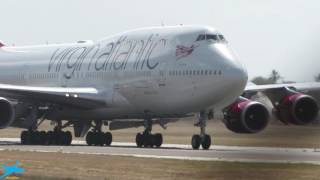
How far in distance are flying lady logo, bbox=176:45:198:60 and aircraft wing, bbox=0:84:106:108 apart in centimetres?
598

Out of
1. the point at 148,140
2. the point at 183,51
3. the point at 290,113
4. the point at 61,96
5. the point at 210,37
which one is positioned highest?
the point at 210,37

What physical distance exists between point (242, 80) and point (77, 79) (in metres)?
11.9

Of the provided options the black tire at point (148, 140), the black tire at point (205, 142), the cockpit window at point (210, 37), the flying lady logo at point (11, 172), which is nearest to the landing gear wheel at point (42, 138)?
the black tire at point (148, 140)

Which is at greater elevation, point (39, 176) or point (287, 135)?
point (287, 135)

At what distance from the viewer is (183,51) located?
117 ft

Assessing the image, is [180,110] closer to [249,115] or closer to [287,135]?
[249,115]

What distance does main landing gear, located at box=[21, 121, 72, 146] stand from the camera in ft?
135

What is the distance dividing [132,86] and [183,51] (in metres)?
4.18

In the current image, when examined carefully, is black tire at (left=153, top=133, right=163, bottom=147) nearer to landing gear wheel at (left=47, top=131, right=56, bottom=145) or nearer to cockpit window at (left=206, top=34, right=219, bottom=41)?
cockpit window at (left=206, top=34, right=219, bottom=41)

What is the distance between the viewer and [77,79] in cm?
4266

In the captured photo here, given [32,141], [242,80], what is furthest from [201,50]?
[32,141]

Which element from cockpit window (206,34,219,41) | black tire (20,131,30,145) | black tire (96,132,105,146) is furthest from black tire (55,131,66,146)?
cockpit window (206,34,219,41)

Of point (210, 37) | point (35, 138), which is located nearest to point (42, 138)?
point (35, 138)

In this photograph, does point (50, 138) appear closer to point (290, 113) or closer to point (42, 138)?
point (42, 138)
